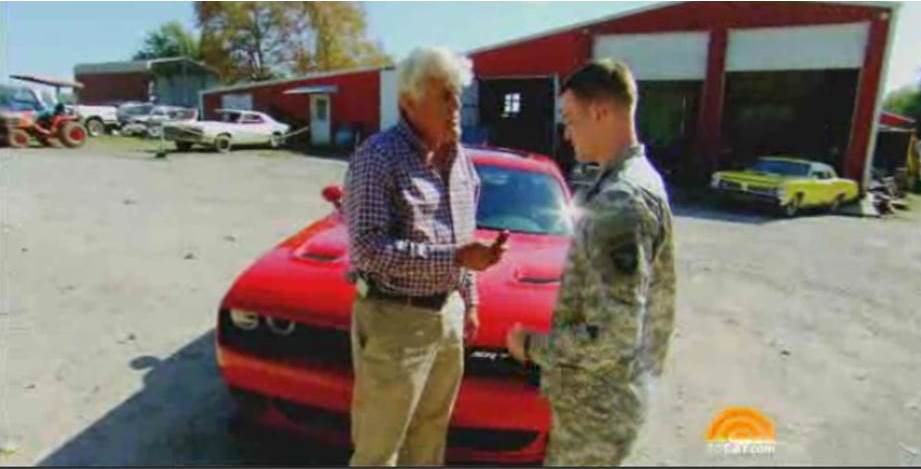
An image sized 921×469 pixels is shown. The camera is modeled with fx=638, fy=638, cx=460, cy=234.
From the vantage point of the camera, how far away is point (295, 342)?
2.82m

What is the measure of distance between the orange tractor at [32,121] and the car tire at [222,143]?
4.03m

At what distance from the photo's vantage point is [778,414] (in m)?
3.80

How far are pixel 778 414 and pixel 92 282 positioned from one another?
5.51 metres

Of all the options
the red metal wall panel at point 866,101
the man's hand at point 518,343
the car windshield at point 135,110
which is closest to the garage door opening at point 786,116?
the red metal wall panel at point 866,101

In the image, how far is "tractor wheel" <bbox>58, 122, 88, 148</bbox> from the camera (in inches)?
768

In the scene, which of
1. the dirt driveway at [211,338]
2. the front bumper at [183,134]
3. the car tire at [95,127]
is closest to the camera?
the dirt driveway at [211,338]

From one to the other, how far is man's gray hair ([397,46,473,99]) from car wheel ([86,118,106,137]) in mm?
29063

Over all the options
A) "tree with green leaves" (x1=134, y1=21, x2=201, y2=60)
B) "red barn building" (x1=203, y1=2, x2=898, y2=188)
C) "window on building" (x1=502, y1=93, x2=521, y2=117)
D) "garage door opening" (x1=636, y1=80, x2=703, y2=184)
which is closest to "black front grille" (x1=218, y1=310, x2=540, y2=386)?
"red barn building" (x1=203, y1=2, x2=898, y2=188)

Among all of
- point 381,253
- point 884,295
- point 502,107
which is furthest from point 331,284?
point 502,107

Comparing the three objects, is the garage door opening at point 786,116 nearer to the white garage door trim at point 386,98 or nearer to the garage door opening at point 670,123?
the garage door opening at point 670,123

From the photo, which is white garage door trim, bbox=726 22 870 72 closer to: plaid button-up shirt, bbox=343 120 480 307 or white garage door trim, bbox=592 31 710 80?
white garage door trim, bbox=592 31 710 80

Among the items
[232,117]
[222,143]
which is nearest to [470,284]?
[222,143]

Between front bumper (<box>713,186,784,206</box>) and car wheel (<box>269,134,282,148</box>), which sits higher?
car wheel (<box>269,134,282,148</box>)

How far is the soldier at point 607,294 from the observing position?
162 centimetres
